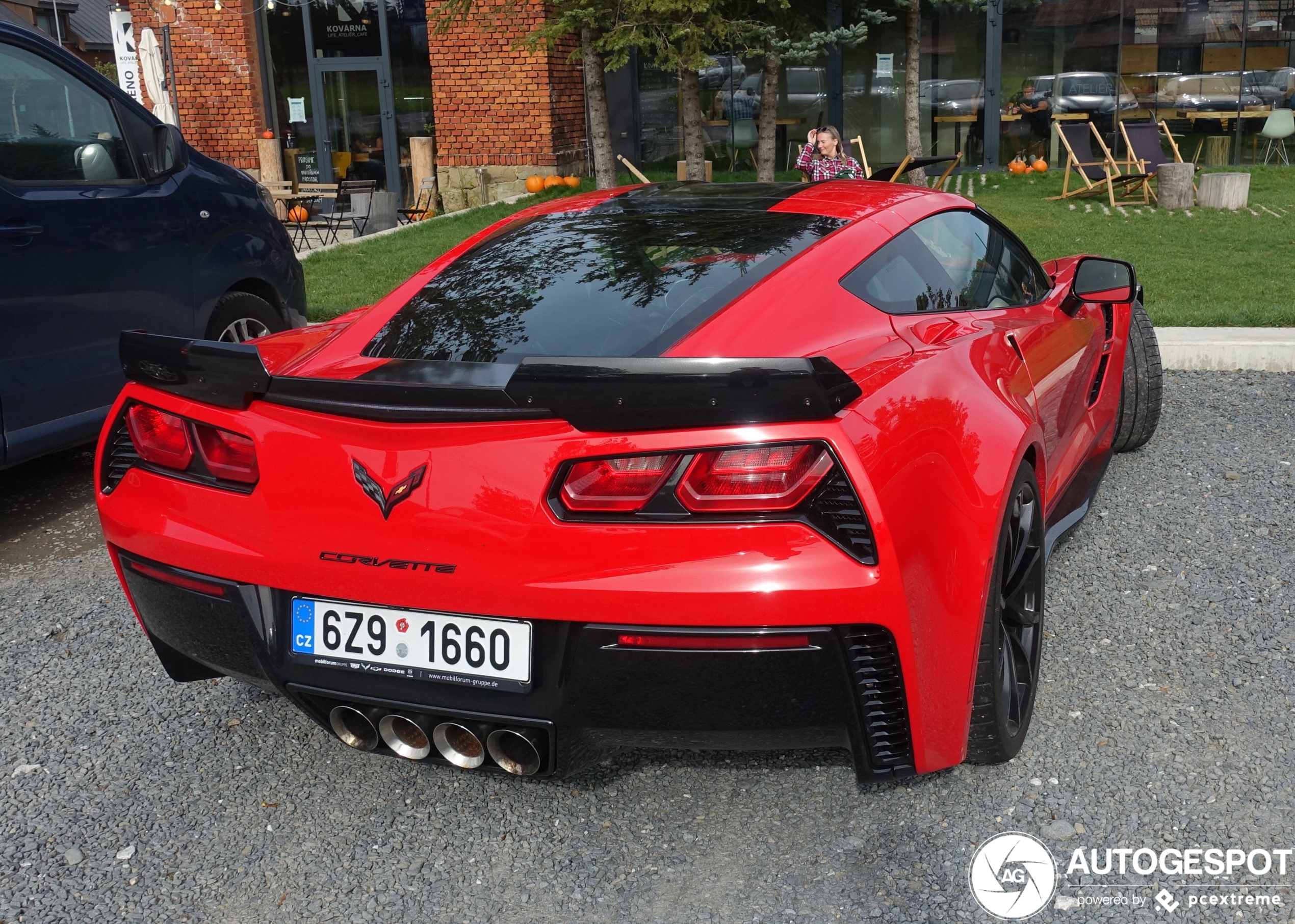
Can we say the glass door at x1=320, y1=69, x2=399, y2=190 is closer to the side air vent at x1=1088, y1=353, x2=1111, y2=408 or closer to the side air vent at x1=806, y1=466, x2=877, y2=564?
the side air vent at x1=1088, y1=353, x2=1111, y2=408

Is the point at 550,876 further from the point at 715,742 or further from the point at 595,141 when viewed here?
the point at 595,141

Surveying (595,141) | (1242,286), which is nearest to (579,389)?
(1242,286)

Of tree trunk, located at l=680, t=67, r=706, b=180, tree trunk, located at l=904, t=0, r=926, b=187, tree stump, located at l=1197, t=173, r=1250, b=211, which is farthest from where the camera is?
tree trunk, located at l=904, t=0, r=926, b=187

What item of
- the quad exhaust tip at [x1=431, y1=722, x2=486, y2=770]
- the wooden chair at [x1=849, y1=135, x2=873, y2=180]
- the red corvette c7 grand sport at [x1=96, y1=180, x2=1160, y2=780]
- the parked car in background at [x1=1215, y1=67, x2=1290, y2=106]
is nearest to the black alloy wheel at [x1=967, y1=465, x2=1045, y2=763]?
the red corvette c7 grand sport at [x1=96, y1=180, x2=1160, y2=780]

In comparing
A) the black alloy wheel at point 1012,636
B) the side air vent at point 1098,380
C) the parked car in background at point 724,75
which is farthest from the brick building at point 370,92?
the black alloy wheel at point 1012,636

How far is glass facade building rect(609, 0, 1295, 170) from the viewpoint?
1773 centimetres

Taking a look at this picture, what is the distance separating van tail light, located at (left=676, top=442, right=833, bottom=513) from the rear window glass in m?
0.55

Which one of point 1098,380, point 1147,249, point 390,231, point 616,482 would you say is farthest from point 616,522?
point 390,231

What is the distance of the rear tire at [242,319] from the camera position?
17.9ft

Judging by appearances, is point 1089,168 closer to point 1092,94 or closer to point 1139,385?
point 1092,94

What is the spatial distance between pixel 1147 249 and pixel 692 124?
4.62 m

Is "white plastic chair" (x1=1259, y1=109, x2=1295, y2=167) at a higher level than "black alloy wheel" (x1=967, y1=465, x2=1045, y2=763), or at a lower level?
higher

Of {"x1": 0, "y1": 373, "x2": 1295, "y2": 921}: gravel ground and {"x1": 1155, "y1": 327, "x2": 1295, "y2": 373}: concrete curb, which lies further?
{"x1": 1155, "y1": 327, "x2": 1295, "y2": 373}: concrete curb

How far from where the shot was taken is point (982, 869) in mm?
2453
